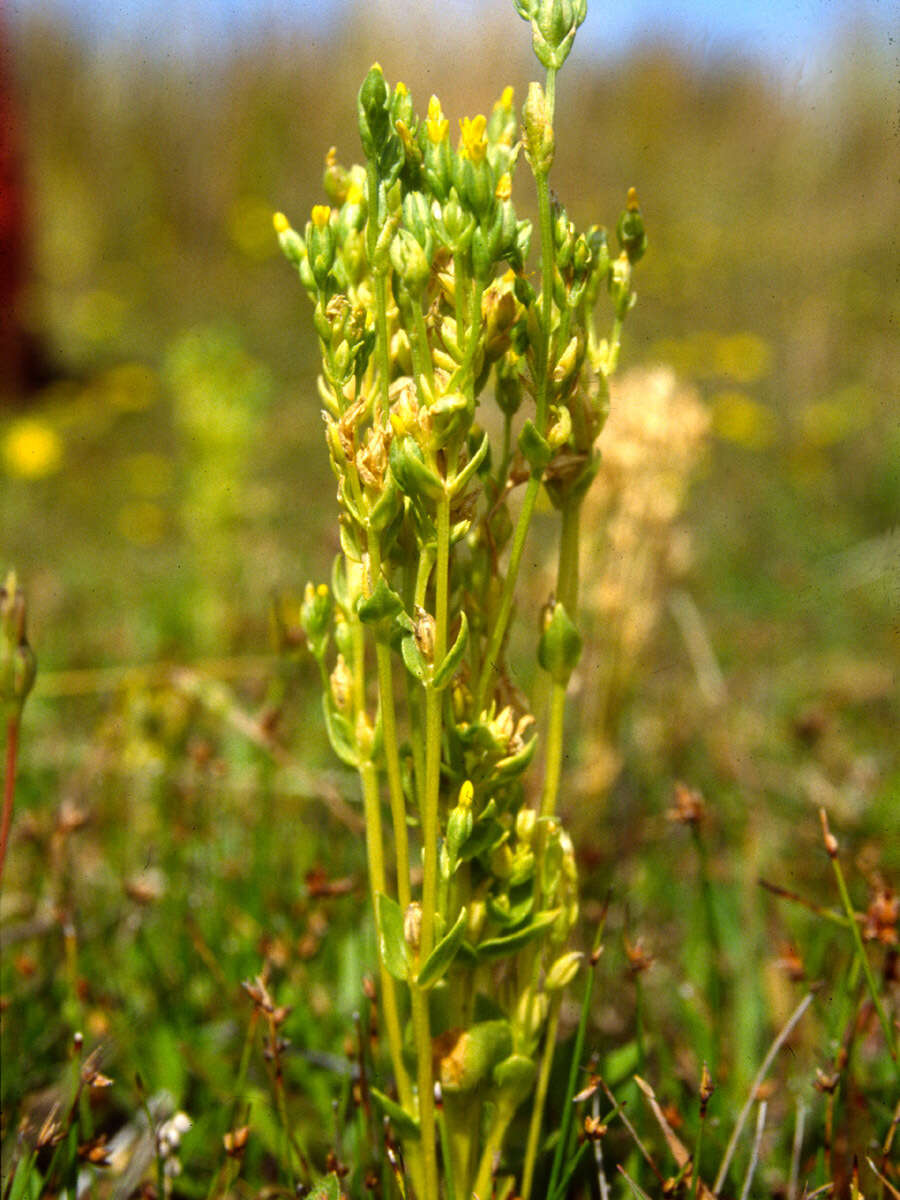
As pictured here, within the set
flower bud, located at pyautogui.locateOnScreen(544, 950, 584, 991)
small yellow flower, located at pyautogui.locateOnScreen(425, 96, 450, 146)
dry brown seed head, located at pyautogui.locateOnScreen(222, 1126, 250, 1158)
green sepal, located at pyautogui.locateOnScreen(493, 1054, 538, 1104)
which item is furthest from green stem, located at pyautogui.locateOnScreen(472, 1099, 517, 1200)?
small yellow flower, located at pyautogui.locateOnScreen(425, 96, 450, 146)

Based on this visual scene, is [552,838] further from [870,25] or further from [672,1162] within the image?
[870,25]

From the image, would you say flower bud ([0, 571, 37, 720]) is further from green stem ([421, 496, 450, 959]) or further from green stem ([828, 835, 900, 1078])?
green stem ([828, 835, 900, 1078])

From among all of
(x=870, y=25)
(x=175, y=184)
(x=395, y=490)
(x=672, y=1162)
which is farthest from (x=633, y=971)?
(x=175, y=184)

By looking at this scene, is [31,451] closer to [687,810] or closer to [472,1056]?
[687,810]

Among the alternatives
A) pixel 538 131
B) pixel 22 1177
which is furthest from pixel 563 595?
pixel 22 1177

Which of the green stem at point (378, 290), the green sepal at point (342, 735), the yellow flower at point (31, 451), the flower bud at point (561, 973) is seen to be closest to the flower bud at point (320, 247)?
the green stem at point (378, 290)

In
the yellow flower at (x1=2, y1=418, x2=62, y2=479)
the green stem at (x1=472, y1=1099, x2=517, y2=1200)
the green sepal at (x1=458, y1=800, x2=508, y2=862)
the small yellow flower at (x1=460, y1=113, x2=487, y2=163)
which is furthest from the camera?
the yellow flower at (x1=2, y1=418, x2=62, y2=479)

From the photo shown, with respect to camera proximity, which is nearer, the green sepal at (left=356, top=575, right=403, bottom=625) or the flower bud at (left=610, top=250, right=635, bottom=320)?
the green sepal at (left=356, top=575, right=403, bottom=625)
